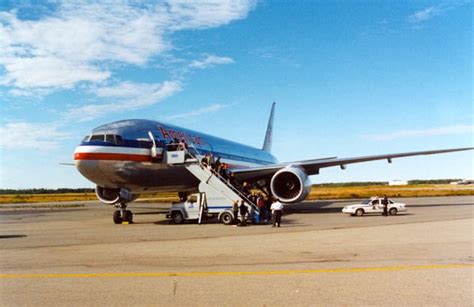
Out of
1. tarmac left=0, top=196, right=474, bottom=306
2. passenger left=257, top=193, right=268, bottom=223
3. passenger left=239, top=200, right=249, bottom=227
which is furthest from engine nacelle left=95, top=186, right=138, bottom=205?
tarmac left=0, top=196, right=474, bottom=306

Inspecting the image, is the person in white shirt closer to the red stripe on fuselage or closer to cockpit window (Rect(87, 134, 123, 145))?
the red stripe on fuselage

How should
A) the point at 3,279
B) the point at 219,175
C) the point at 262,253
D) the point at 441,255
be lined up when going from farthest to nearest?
the point at 219,175, the point at 262,253, the point at 441,255, the point at 3,279

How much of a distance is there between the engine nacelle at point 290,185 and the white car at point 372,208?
3347mm

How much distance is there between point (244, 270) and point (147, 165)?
12333mm

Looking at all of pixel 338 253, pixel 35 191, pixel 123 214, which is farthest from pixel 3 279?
pixel 35 191

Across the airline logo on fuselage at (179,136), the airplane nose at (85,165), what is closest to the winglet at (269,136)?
the airline logo on fuselage at (179,136)

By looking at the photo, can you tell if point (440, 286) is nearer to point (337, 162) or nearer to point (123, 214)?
point (123, 214)

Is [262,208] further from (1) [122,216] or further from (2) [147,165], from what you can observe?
(1) [122,216]

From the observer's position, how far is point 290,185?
23.8 metres

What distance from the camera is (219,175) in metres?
20.8

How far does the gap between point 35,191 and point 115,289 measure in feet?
499

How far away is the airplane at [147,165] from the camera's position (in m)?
18.7

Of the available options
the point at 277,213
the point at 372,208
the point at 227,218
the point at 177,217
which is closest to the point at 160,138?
the point at 177,217

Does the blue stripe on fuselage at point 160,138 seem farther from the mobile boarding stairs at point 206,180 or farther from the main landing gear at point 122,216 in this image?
the main landing gear at point 122,216
